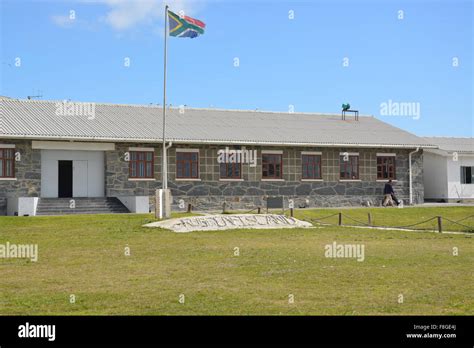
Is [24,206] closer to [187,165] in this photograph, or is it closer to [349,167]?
[187,165]

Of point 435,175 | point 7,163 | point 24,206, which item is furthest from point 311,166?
point 7,163

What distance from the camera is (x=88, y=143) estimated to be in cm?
3200

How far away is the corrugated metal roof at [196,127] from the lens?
31953 mm

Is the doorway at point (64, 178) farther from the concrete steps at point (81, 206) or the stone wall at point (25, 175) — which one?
the stone wall at point (25, 175)

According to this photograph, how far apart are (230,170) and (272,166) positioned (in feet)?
7.87

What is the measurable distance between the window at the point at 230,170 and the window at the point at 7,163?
10177 mm

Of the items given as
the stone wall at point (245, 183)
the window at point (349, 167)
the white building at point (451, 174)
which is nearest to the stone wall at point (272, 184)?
the stone wall at point (245, 183)

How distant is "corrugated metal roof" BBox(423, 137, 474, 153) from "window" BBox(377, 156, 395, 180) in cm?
438

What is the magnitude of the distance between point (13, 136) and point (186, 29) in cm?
934

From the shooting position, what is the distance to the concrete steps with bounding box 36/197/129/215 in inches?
1177

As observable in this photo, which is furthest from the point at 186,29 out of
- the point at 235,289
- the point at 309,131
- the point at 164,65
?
the point at 235,289

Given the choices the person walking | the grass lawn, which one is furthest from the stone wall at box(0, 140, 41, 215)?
the person walking

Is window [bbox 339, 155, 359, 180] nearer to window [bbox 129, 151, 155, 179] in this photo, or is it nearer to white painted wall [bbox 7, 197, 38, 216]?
window [bbox 129, 151, 155, 179]

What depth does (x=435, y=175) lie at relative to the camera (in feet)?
136
